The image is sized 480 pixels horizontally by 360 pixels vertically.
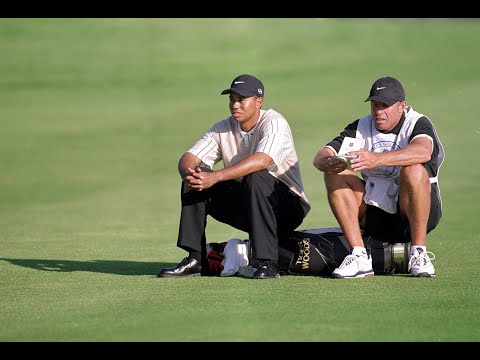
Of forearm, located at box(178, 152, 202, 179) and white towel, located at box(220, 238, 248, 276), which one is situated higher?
forearm, located at box(178, 152, 202, 179)

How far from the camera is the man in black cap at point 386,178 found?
748 centimetres

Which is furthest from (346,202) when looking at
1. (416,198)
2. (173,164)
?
(173,164)

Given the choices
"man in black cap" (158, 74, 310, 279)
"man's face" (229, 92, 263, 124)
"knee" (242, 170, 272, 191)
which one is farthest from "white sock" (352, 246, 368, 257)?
"man's face" (229, 92, 263, 124)

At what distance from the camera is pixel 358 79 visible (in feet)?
84.9

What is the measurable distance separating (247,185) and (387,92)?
1163 millimetres

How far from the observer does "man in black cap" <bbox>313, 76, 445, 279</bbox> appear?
7480 millimetres

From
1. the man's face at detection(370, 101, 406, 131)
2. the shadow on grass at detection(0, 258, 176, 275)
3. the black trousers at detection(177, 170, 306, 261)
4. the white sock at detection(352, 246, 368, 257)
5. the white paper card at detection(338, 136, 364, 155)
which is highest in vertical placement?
the man's face at detection(370, 101, 406, 131)

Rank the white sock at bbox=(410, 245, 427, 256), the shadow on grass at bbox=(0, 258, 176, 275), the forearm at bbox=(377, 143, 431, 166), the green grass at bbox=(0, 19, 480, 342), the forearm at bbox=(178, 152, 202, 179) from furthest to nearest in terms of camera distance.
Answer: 1. the shadow on grass at bbox=(0, 258, 176, 275)
2. the forearm at bbox=(178, 152, 202, 179)
3. the white sock at bbox=(410, 245, 427, 256)
4. the forearm at bbox=(377, 143, 431, 166)
5. the green grass at bbox=(0, 19, 480, 342)

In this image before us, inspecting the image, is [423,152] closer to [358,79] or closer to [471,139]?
[471,139]

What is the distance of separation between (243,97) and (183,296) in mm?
1803

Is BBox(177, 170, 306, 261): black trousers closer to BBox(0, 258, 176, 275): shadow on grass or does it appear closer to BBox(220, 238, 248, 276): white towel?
BBox(220, 238, 248, 276): white towel

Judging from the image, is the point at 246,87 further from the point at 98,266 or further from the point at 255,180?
the point at 98,266

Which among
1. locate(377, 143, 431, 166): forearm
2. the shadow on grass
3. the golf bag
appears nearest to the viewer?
locate(377, 143, 431, 166): forearm

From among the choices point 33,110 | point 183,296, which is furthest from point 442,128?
point 183,296
